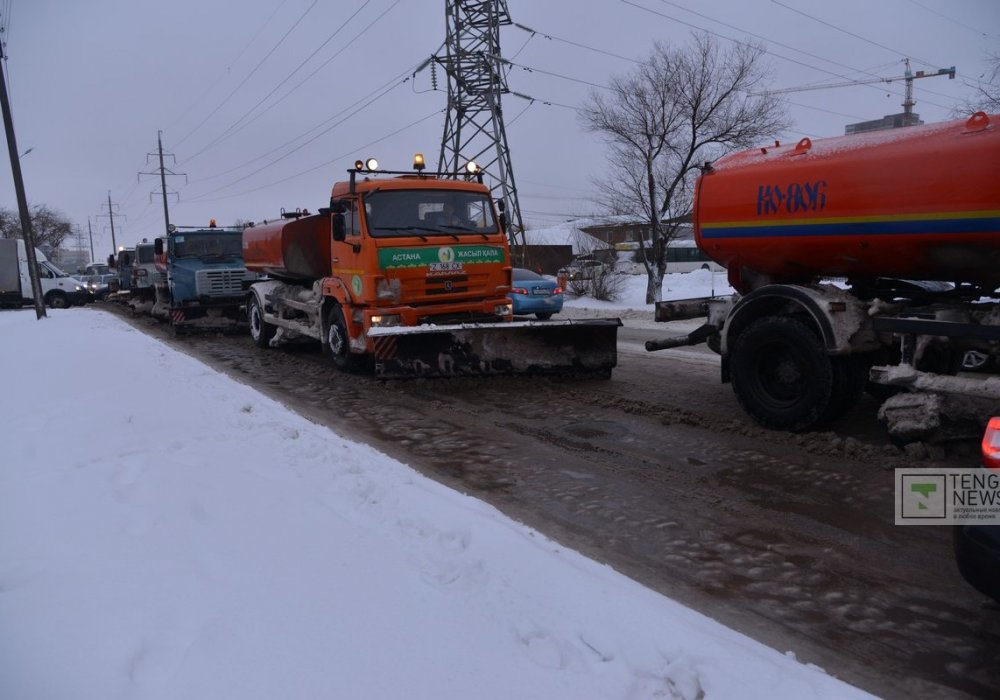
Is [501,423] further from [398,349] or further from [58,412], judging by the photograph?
[58,412]

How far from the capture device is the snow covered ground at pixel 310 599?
101 inches

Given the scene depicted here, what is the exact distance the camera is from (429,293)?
9.09m

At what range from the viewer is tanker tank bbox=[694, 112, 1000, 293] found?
4902 mm

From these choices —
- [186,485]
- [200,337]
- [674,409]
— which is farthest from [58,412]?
[200,337]

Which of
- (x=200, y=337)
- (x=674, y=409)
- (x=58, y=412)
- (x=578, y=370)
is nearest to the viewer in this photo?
(x=58, y=412)

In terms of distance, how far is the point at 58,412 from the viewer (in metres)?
6.77

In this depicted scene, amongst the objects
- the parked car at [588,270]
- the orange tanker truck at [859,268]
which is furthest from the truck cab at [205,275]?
the orange tanker truck at [859,268]

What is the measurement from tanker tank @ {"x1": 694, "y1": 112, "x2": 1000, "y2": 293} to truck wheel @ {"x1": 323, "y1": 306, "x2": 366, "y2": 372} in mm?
5040

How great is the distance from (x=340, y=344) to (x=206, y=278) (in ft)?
Answer: 26.9

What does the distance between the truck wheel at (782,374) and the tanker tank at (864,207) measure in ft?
2.34

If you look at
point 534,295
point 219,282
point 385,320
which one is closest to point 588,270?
point 534,295

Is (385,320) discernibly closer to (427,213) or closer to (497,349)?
(497,349)

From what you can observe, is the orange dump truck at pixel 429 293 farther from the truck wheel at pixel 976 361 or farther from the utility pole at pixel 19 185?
the utility pole at pixel 19 185

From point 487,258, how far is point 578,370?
6.56ft
